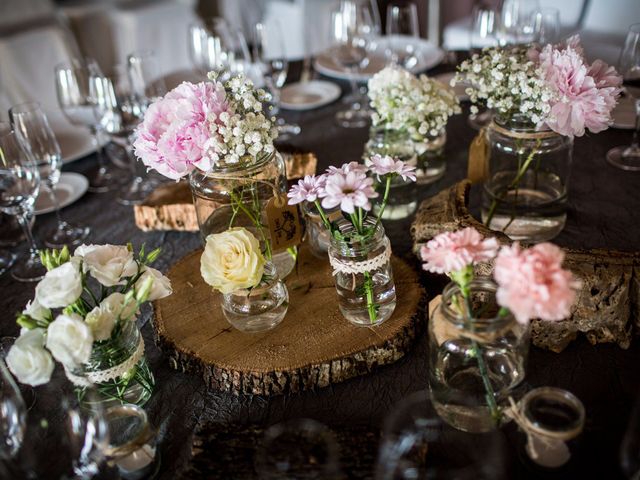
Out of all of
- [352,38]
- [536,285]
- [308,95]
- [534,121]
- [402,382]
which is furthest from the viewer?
[308,95]

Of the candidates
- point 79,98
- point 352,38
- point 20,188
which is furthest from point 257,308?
point 352,38

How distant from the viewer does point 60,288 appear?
0.86 m

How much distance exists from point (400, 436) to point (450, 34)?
8.74ft

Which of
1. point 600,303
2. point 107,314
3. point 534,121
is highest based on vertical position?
point 534,121

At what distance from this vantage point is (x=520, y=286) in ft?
2.38

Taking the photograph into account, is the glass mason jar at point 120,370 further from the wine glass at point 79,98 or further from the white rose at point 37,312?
the wine glass at point 79,98

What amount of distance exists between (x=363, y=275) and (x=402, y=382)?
0.19m

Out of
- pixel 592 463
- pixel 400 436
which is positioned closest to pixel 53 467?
pixel 400 436

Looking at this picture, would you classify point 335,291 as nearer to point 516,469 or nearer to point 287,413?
point 287,413

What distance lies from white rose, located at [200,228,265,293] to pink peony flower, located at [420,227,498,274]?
0.96ft

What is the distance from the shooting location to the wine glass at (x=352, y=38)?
76.0 inches

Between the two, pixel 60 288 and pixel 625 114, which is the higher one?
pixel 60 288

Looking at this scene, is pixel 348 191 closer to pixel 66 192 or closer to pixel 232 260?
pixel 232 260

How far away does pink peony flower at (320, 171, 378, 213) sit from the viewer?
2.92ft
